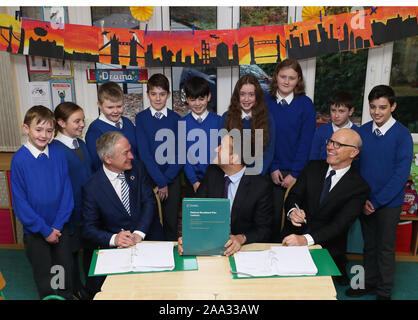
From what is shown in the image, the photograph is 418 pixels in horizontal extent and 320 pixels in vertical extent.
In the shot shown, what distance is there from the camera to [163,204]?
3.13 meters

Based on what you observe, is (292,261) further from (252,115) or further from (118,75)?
(118,75)

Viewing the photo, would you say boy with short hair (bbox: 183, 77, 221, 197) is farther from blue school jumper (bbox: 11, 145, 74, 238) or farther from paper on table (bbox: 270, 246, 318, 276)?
paper on table (bbox: 270, 246, 318, 276)

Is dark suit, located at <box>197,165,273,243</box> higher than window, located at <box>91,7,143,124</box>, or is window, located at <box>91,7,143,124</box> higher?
window, located at <box>91,7,143,124</box>

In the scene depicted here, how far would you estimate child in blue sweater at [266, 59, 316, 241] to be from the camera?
2936mm

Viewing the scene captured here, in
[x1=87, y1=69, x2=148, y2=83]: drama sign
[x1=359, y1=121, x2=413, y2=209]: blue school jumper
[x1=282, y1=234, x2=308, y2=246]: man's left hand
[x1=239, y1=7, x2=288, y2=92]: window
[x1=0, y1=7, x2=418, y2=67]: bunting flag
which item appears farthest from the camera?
[x1=87, y1=69, x2=148, y2=83]: drama sign

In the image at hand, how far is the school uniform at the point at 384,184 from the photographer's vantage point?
259 centimetres

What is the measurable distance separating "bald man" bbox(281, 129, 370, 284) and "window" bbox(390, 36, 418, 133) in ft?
5.50

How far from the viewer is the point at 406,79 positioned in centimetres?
364

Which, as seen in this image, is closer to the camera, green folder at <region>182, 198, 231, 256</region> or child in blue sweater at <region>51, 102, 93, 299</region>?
green folder at <region>182, 198, 231, 256</region>

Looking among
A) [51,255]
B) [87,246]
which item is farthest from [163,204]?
[51,255]

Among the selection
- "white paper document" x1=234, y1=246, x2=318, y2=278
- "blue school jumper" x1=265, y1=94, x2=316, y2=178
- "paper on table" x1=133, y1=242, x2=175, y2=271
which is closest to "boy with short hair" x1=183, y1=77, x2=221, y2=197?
"blue school jumper" x1=265, y1=94, x2=316, y2=178
